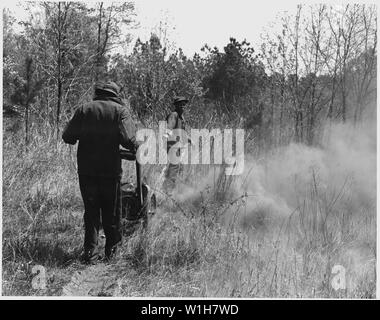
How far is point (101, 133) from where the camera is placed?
515 cm

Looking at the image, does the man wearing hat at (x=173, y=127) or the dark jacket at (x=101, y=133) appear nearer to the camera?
the dark jacket at (x=101, y=133)

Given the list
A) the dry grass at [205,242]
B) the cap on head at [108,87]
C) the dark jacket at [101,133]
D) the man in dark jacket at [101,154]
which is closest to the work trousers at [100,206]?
the man in dark jacket at [101,154]

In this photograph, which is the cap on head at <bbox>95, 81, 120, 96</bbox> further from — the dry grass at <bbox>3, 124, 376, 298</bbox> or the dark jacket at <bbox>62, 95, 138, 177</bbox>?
the dry grass at <bbox>3, 124, 376, 298</bbox>

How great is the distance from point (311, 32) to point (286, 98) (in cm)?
133

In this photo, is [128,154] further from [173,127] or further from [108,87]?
[173,127]

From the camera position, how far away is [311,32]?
6559 millimetres

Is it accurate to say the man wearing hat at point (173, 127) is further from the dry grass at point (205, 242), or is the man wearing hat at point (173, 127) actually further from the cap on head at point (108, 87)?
the cap on head at point (108, 87)

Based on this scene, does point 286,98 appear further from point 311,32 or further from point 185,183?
point 185,183

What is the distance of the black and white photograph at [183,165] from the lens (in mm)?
Answer: 5102

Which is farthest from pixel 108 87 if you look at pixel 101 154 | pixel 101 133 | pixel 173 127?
pixel 173 127

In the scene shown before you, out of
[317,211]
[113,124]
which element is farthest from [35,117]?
[317,211]

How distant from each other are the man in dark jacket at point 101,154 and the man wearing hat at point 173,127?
168 centimetres

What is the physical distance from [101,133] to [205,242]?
1.56 meters

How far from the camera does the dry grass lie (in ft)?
16.2
